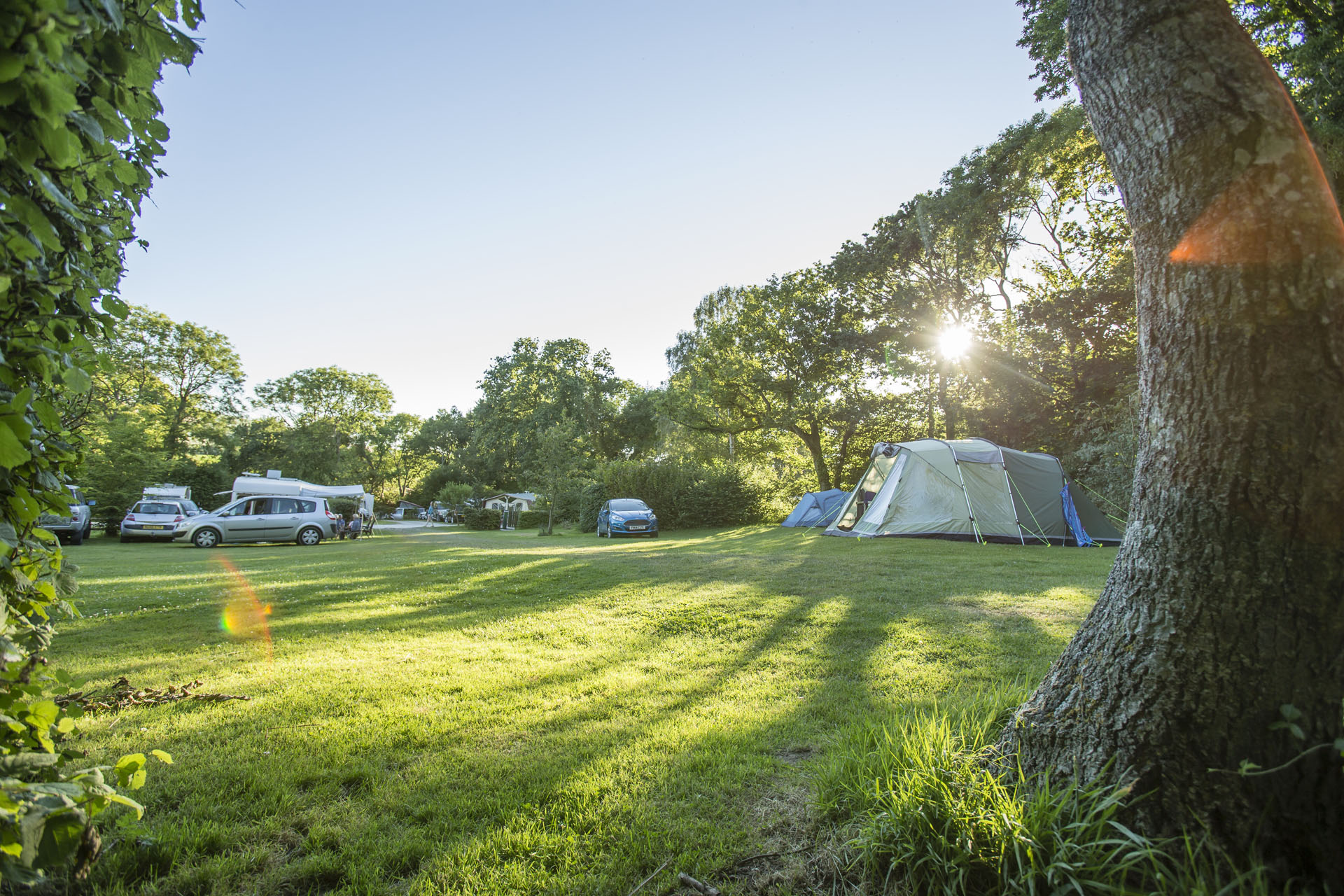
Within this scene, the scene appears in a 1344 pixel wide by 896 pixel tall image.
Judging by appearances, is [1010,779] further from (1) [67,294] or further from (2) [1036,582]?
(2) [1036,582]

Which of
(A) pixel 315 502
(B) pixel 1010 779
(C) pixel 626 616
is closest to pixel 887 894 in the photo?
(B) pixel 1010 779

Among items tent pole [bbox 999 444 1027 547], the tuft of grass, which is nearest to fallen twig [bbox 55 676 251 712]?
the tuft of grass

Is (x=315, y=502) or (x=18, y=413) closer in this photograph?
(x=18, y=413)

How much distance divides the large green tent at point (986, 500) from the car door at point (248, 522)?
631 inches

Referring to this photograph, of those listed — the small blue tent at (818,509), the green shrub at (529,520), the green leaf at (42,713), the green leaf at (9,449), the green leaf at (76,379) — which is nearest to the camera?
the green leaf at (9,449)

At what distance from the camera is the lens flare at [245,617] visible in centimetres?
483

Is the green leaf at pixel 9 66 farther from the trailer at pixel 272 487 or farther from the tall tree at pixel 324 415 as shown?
the tall tree at pixel 324 415

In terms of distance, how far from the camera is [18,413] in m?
1.01

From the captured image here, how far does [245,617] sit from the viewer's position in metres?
5.59

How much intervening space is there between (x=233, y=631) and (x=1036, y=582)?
809 cm

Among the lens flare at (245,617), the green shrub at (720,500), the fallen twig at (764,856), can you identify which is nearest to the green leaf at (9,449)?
the fallen twig at (764,856)

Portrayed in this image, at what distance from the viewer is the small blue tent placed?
62.4 ft

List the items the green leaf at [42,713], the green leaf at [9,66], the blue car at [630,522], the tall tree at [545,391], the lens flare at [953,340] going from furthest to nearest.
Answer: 1. the tall tree at [545,391]
2. the lens flare at [953,340]
3. the blue car at [630,522]
4. the green leaf at [42,713]
5. the green leaf at [9,66]

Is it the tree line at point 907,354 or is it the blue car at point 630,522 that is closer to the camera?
the tree line at point 907,354
